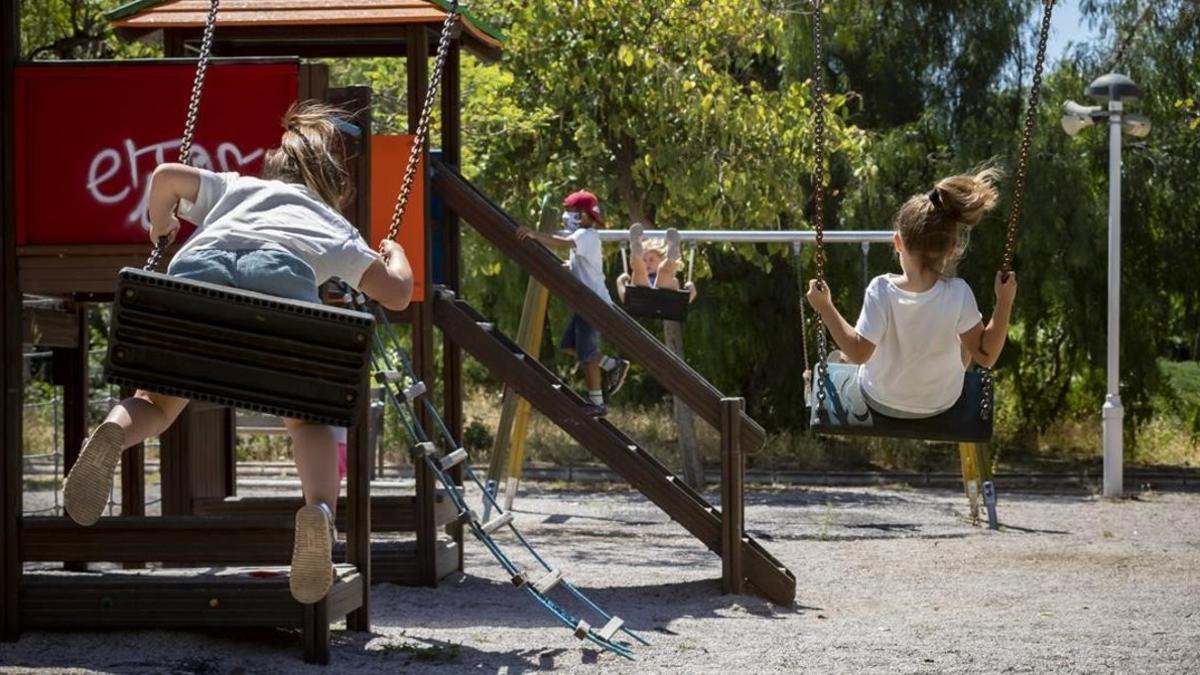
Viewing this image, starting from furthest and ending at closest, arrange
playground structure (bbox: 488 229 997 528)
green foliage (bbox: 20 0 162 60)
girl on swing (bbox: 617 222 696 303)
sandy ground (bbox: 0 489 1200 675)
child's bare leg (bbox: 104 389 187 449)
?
green foliage (bbox: 20 0 162 60) → playground structure (bbox: 488 229 997 528) → girl on swing (bbox: 617 222 696 303) → sandy ground (bbox: 0 489 1200 675) → child's bare leg (bbox: 104 389 187 449)

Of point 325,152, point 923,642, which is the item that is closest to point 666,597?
point 923,642

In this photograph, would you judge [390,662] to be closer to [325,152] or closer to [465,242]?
[325,152]

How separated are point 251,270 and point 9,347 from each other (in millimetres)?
2847

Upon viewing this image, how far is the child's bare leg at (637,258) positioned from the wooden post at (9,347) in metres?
6.02

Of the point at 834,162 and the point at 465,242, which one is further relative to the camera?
the point at 834,162

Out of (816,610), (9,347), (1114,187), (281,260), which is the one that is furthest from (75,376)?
(1114,187)

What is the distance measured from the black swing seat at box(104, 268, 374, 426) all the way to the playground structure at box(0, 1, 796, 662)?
7.12ft

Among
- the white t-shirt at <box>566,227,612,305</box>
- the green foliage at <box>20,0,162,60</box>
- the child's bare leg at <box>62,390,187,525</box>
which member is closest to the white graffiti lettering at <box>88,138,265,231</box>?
the child's bare leg at <box>62,390,187,525</box>

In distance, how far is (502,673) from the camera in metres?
7.27

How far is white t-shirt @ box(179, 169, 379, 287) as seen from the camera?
211 inches

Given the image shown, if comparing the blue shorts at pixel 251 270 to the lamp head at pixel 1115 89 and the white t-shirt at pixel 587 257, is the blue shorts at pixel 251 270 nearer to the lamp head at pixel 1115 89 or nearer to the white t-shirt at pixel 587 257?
the white t-shirt at pixel 587 257

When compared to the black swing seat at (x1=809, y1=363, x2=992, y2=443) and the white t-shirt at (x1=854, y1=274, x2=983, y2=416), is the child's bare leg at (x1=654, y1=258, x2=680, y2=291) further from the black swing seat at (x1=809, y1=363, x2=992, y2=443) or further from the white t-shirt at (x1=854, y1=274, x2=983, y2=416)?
the white t-shirt at (x1=854, y1=274, x2=983, y2=416)

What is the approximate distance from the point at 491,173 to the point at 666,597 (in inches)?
357

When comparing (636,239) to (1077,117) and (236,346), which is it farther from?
(236,346)
